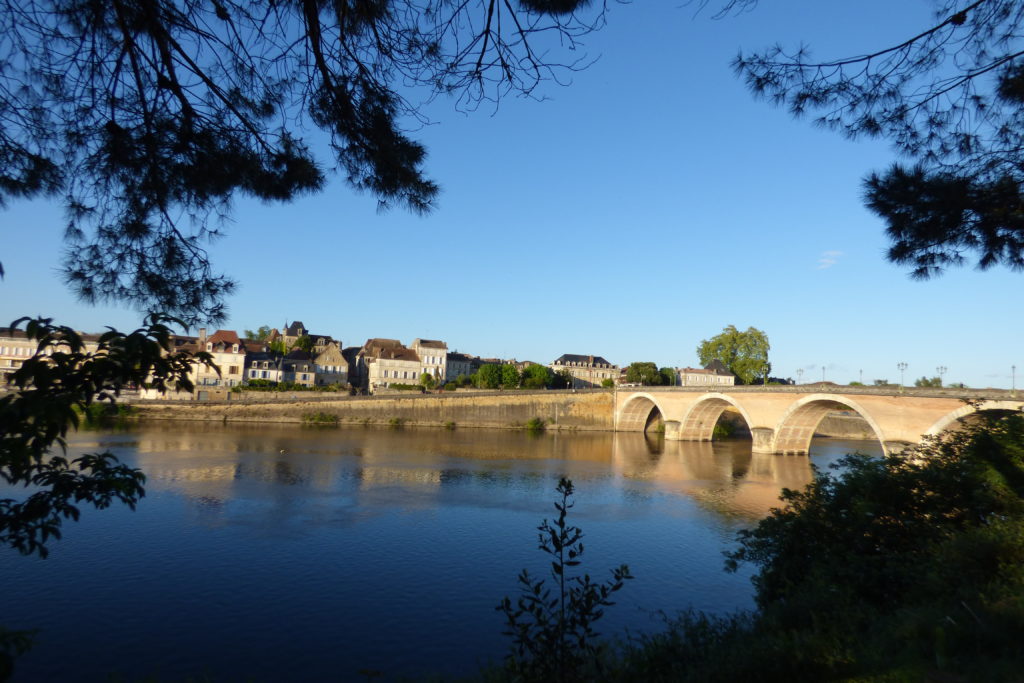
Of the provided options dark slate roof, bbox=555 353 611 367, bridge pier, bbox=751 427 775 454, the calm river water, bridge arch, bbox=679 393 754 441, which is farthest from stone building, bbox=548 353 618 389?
the calm river water

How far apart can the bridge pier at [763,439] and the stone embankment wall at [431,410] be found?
1796cm

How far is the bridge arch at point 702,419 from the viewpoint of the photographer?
44.9 meters

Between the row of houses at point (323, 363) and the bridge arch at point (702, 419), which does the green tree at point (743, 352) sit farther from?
the bridge arch at point (702, 419)

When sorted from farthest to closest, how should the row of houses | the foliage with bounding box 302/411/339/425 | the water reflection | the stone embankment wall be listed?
the row of houses < the foliage with bounding box 302/411/339/425 < the stone embankment wall < the water reflection

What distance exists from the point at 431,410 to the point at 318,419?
29.5 ft

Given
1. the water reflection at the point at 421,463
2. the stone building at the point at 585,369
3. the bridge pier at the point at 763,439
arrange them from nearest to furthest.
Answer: the water reflection at the point at 421,463 → the bridge pier at the point at 763,439 → the stone building at the point at 585,369

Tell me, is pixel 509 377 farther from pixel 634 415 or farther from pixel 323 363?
pixel 323 363

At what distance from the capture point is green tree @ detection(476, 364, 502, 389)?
6575 centimetres

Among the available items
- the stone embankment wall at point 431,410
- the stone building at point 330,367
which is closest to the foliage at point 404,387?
the stone building at point 330,367

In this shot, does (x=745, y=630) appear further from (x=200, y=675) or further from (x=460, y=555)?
(x=460, y=555)

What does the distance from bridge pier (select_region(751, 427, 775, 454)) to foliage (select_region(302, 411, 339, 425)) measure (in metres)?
31.0

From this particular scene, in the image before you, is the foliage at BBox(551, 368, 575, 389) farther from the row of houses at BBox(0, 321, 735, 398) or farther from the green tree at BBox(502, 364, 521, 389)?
the green tree at BBox(502, 364, 521, 389)

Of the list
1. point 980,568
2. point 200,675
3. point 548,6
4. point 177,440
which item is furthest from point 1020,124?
point 177,440

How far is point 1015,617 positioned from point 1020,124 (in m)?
4.43
